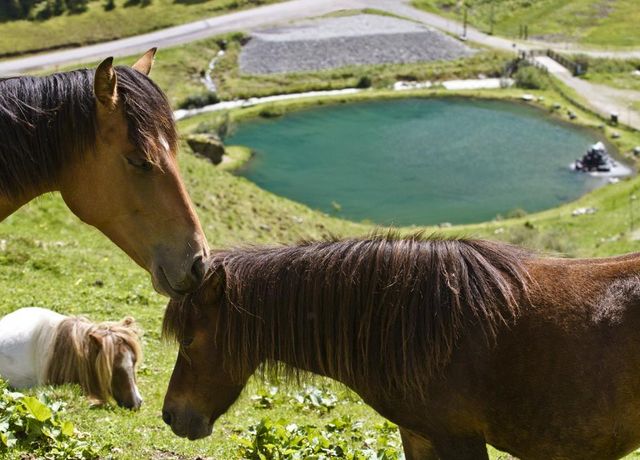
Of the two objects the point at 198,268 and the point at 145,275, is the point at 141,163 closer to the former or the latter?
the point at 198,268

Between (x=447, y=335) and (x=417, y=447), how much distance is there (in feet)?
4.35

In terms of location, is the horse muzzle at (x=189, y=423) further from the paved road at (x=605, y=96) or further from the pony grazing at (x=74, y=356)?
the paved road at (x=605, y=96)

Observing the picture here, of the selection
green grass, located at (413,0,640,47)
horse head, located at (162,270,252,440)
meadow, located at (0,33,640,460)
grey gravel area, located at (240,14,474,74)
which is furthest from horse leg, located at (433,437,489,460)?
green grass, located at (413,0,640,47)

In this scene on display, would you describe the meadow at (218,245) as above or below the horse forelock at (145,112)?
below

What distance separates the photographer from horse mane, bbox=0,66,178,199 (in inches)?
224

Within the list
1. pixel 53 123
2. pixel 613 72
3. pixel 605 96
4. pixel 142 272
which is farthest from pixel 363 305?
pixel 613 72

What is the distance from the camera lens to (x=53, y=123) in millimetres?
5719

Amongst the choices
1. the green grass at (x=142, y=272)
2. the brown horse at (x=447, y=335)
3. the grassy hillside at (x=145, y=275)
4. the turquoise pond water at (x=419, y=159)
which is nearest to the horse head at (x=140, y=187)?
the brown horse at (x=447, y=335)

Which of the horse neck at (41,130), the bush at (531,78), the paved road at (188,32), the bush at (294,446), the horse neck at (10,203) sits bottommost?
the bush at (531,78)

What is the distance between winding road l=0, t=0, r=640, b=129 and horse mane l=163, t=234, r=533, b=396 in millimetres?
61365

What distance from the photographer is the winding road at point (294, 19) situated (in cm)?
7088

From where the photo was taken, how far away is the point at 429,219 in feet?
147

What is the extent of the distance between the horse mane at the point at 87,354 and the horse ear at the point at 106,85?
7388mm

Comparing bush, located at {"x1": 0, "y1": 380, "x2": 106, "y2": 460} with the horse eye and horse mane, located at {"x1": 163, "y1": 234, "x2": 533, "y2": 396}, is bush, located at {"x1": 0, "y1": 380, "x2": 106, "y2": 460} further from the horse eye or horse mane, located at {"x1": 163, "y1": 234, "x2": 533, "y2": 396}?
the horse eye
